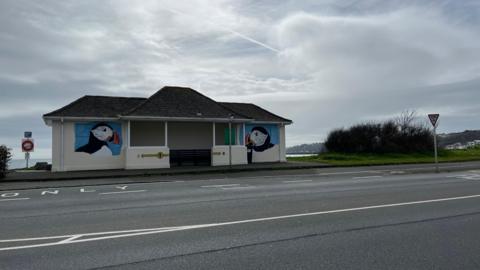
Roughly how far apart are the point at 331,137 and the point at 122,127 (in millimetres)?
20924

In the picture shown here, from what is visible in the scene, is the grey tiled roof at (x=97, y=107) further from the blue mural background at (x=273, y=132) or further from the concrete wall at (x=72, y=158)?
the blue mural background at (x=273, y=132)

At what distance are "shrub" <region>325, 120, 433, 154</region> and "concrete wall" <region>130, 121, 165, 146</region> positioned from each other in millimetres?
18013

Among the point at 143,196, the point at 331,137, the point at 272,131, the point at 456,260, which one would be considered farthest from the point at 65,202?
the point at 331,137

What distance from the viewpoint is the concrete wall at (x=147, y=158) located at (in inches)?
861

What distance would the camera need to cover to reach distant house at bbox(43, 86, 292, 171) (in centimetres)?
2197

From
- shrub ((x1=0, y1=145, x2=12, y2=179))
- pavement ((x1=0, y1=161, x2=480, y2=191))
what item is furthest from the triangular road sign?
shrub ((x1=0, y1=145, x2=12, y2=179))

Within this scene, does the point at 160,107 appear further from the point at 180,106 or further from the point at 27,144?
the point at 27,144

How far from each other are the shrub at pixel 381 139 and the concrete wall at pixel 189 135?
14732 mm

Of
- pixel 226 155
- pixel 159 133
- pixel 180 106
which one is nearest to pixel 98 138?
pixel 159 133

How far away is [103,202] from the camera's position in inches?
399

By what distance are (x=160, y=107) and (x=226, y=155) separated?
4877 mm

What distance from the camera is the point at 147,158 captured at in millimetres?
22234

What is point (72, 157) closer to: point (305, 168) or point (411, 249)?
point (305, 168)

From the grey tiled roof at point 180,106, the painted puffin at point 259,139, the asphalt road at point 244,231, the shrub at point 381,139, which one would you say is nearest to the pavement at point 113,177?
the grey tiled roof at point 180,106
